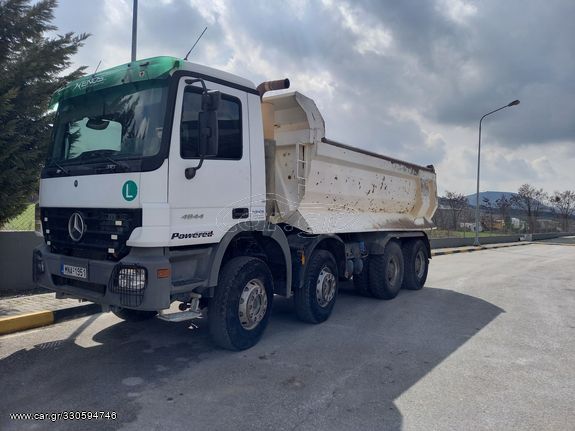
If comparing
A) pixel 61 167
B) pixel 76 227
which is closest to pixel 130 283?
pixel 76 227

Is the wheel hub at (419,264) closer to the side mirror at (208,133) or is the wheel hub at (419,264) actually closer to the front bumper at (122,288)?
the side mirror at (208,133)

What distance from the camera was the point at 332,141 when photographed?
21.5 ft

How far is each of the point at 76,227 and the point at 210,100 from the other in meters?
1.95

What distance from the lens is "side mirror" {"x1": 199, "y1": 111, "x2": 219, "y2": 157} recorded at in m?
4.21

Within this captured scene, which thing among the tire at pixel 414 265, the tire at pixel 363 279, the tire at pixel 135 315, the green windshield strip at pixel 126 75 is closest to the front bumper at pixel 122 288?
the tire at pixel 135 315

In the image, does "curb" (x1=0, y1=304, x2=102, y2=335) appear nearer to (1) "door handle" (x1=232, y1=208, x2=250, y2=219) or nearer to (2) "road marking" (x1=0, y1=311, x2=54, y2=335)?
(2) "road marking" (x1=0, y1=311, x2=54, y2=335)

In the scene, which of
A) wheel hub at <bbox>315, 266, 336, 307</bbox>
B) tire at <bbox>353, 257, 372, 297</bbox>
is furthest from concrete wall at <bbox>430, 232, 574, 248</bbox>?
wheel hub at <bbox>315, 266, 336, 307</bbox>

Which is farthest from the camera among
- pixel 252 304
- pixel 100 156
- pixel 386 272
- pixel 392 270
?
pixel 392 270

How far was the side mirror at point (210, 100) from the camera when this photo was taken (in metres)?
4.19

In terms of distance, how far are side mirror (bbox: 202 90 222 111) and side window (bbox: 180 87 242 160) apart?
0.79ft

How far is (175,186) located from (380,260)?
4.85 metres

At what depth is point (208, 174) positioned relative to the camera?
455 cm

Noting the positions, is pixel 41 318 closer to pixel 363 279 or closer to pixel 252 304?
pixel 252 304

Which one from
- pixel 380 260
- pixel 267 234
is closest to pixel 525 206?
pixel 380 260
